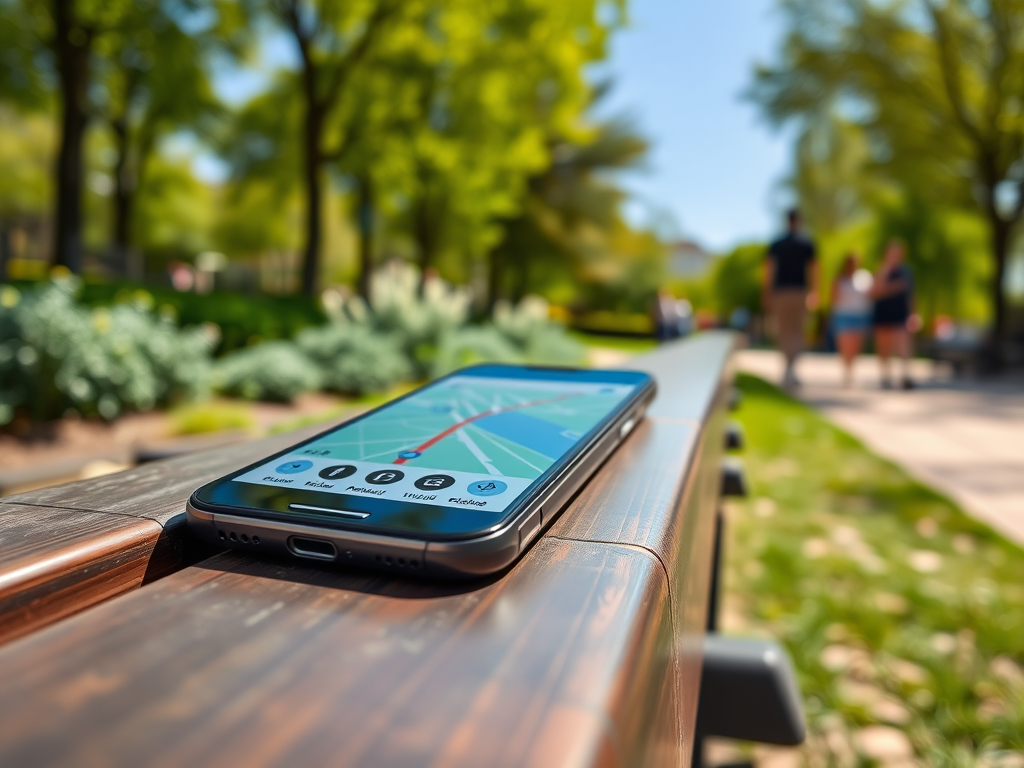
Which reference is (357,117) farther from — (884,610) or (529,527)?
(529,527)

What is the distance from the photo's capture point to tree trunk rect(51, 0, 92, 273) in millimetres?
12156

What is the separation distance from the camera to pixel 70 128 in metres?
12.7

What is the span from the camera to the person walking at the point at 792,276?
8.99 meters

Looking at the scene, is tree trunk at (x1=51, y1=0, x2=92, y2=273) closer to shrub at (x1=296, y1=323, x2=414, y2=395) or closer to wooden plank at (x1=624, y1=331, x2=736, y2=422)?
shrub at (x1=296, y1=323, x2=414, y2=395)

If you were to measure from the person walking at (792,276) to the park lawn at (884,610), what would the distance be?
4405 mm

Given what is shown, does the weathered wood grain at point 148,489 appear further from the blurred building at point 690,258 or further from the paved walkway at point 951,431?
the blurred building at point 690,258

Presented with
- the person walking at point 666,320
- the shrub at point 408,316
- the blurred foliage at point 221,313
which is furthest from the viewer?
the person walking at point 666,320

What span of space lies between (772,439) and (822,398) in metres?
4.17

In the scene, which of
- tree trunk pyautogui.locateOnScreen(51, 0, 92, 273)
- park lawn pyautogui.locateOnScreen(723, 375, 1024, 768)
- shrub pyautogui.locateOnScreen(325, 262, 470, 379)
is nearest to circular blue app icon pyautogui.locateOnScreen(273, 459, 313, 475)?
park lawn pyautogui.locateOnScreen(723, 375, 1024, 768)

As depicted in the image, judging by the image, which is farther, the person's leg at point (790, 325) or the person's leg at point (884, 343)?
the person's leg at point (884, 343)

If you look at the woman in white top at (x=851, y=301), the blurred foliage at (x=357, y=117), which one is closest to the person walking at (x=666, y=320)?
the blurred foliage at (x=357, y=117)

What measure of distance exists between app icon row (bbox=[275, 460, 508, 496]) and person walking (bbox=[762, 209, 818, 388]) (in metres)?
9.14

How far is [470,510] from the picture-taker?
1.84 ft

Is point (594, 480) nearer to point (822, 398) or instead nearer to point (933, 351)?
point (822, 398)
